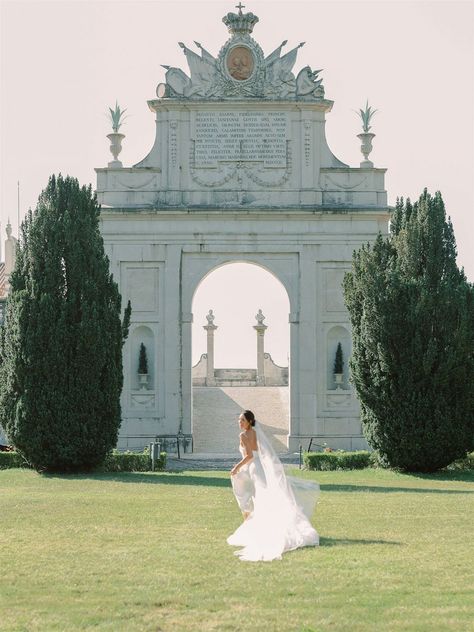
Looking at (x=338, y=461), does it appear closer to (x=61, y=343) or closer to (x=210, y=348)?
(x=61, y=343)

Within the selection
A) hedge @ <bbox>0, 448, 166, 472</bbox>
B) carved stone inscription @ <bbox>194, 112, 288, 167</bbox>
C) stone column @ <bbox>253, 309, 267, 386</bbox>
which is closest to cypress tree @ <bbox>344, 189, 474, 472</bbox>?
hedge @ <bbox>0, 448, 166, 472</bbox>

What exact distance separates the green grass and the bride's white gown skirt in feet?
0.90

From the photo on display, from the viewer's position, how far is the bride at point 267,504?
1454cm

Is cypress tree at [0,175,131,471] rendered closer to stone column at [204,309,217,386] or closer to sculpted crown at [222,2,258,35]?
sculpted crown at [222,2,258,35]

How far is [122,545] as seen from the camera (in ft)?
49.6

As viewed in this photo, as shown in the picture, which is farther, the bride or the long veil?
the long veil

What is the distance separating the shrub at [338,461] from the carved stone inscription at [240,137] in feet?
39.8

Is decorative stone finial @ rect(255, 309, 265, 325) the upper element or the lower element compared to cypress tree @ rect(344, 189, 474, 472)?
upper

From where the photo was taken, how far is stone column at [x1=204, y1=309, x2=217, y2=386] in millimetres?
59344

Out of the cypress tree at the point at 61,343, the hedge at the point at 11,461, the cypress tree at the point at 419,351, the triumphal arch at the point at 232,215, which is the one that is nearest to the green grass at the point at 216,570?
the cypress tree at the point at 61,343

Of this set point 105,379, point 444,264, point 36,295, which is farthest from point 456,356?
point 36,295

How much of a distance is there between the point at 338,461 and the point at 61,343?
894cm

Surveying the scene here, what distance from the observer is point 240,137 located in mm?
40531

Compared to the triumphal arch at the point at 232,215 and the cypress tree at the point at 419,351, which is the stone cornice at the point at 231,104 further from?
the cypress tree at the point at 419,351
